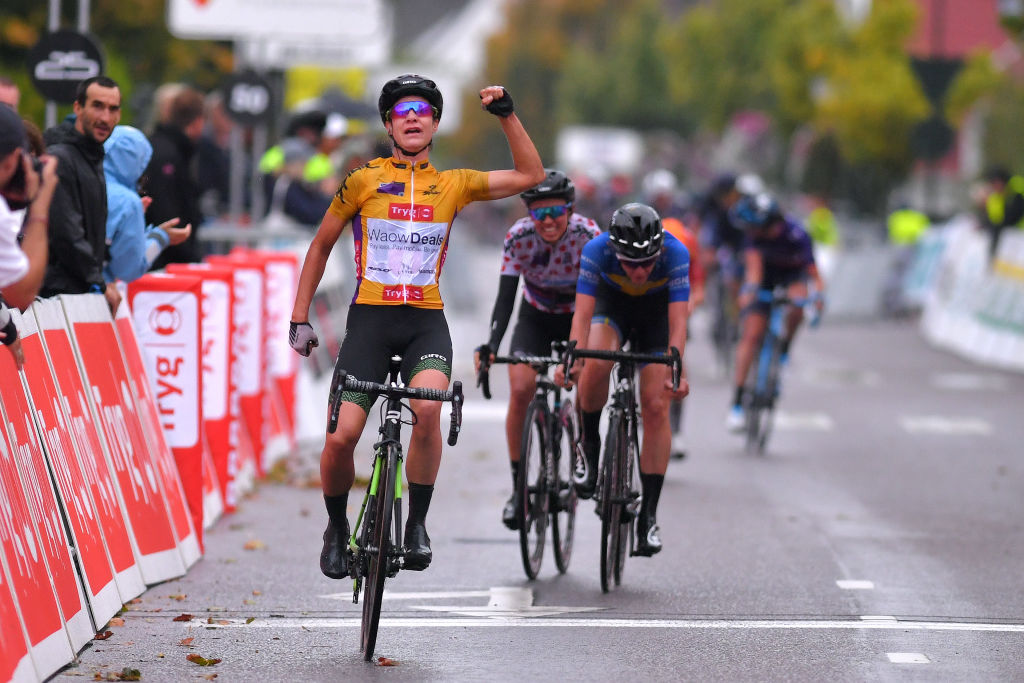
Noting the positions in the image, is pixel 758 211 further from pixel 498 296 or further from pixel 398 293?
pixel 398 293

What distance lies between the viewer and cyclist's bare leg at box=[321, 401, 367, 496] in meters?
7.61

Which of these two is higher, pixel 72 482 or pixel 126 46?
pixel 126 46

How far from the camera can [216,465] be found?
11391mm

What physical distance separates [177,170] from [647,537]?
14.2 ft

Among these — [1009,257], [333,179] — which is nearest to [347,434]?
[333,179]

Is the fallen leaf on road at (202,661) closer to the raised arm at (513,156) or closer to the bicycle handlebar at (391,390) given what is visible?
the bicycle handlebar at (391,390)

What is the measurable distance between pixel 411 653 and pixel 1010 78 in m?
36.7

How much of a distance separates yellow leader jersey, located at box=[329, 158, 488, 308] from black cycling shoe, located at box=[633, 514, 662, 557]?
2.04 metres

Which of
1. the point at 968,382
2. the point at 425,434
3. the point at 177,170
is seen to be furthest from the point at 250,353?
the point at 968,382

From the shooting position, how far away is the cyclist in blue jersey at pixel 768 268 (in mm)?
14797

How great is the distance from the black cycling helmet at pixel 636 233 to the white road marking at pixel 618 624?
171 centimetres

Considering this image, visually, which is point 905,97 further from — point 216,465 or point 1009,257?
point 216,465

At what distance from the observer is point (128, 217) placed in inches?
386

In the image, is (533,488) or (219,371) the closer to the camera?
(533,488)
